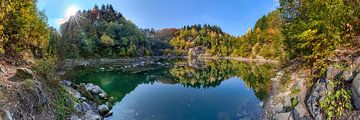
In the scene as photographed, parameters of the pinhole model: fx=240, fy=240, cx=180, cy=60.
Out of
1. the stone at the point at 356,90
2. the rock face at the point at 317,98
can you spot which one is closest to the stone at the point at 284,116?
the rock face at the point at 317,98

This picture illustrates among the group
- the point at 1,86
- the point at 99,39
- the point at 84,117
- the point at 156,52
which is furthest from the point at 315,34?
the point at 156,52

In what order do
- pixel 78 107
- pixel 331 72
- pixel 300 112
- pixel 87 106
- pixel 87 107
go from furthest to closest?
pixel 87 106 → pixel 87 107 → pixel 78 107 → pixel 300 112 → pixel 331 72

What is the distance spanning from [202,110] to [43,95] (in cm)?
1050

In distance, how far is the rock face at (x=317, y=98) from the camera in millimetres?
8531

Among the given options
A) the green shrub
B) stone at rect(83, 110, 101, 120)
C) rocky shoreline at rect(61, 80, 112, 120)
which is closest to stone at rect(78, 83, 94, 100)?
rocky shoreline at rect(61, 80, 112, 120)

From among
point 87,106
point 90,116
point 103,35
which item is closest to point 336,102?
point 90,116

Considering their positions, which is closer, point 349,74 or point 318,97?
point 349,74

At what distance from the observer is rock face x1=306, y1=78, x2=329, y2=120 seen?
8.53m

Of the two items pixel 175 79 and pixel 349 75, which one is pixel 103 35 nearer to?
pixel 175 79

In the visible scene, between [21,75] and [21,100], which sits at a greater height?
[21,75]

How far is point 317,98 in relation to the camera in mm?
8914

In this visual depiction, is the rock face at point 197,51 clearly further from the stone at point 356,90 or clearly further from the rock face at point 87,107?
the stone at point 356,90

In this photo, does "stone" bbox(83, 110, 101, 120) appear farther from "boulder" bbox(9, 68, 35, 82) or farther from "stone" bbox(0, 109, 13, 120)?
"stone" bbox(0, 109, 13, 120)

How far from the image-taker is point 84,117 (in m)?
12.2
